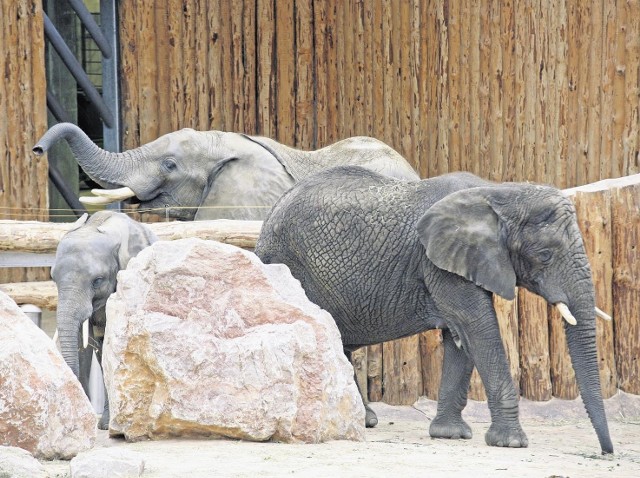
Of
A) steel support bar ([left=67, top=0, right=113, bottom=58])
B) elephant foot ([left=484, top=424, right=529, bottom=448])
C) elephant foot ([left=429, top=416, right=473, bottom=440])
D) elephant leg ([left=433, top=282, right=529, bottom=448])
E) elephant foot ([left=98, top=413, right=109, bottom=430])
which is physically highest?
steel support bar ([left=67, top=0, right=113, bottom=58])

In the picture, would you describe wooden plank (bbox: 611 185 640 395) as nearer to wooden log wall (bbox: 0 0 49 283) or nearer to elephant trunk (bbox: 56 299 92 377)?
elephant trunk (bbox: 56 299 92 377)

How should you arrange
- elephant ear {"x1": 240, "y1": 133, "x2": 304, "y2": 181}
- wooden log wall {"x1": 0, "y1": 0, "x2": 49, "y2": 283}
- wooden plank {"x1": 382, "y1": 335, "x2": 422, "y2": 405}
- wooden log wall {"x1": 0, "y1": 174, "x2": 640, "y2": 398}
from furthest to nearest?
wooden log wall {"x1": 0, "y1": 0, "x2": 49, "y2": 283} → elephant ear {"x1": 240, "y1": 133, "x2": 304, "y2": 181} → wooden plank {"x1": 382, "y1": 335, "x2": 422, "y2": 405} → wooden log wall {"x1": 0, "y1": 174, "x2": 640, "y2": 398}

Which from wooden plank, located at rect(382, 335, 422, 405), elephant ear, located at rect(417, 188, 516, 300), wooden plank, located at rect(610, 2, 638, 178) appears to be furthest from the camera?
wooden plank, located at rect(610, 2, 638, 178)

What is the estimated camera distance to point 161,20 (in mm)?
14062

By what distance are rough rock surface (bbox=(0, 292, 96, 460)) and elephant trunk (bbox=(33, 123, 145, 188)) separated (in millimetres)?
3907

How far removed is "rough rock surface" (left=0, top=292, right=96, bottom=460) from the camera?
21.8 ft

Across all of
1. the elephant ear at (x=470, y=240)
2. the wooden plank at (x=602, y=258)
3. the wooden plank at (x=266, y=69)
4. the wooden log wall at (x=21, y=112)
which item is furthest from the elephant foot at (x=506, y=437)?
the wooden plank at (x=266, y=69)

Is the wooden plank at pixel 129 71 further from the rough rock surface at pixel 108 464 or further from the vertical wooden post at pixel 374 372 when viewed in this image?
the rough rock surface at pixel 108 464

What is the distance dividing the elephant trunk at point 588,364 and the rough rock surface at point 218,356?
3.75 feet

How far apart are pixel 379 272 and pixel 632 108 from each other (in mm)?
4093

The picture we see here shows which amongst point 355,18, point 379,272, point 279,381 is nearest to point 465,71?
point 355,18

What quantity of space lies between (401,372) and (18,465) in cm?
452

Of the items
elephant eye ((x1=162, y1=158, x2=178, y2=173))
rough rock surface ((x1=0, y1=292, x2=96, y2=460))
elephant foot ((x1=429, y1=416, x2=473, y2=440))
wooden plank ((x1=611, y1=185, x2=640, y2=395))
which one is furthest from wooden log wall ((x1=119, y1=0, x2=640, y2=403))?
rough rock surface ((x1=0, y1=292, x2=96, y2=460))

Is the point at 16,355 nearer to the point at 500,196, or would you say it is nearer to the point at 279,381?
the point at 279,381
